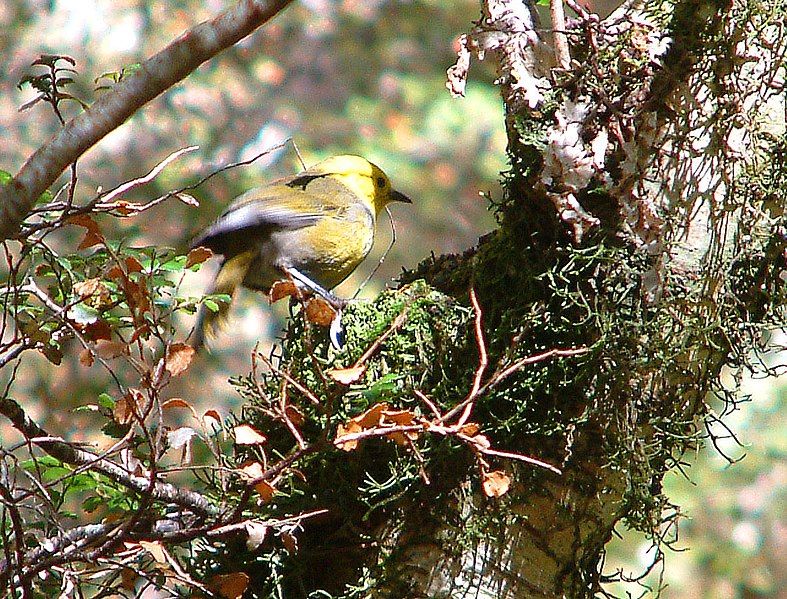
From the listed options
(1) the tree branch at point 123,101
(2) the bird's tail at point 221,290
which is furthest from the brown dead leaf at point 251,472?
(2) the bird's tail at point 221,290

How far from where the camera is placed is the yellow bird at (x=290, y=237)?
262cm

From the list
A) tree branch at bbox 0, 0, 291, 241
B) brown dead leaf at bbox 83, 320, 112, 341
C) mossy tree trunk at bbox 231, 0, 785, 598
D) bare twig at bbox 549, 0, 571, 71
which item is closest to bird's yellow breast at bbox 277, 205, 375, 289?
mossy tree trunk at bbox 231, 0, 785, 598

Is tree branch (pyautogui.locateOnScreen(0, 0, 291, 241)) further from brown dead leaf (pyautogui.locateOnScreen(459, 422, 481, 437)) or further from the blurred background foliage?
the blurred background foliage

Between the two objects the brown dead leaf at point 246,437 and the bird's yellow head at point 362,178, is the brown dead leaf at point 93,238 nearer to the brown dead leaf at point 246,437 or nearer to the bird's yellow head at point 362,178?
the brown dead leaf at point 246,437

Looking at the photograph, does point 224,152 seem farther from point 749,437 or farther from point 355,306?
point 355,306

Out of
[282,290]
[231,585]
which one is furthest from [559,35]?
[231,585]

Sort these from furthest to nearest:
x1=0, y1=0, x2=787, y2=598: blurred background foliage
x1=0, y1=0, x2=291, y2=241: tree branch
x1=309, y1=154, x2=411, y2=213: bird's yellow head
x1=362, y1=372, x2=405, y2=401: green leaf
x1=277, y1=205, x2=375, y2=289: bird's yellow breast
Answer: x1=0, y1=0, x2=787, y2=598: blurred background foliage, x1=309, y1=154, x2=411, y2=213: bird's yellow head, x1=277, y1=205, x2=375, y2=289: bird's yellow breast, x1=362, y1=372, x2=405, y2=401: green leaf, x1=0, y1=0, x2=291, y2=241: tree branch

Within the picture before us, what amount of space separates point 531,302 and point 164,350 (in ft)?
2.32

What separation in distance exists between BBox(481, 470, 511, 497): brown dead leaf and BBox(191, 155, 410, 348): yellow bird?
1094mm

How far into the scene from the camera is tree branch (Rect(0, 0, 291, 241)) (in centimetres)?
116

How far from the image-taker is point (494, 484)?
1544 mm

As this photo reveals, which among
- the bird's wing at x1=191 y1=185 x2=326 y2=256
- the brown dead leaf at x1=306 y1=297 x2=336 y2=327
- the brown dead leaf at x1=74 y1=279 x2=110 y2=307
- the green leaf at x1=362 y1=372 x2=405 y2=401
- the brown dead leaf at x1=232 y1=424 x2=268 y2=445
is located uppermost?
the bird's wing at x1=191 y1=185 x2=326 y2=256

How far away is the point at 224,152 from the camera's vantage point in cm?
579

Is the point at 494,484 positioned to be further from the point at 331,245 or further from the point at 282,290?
the point at 331,245
